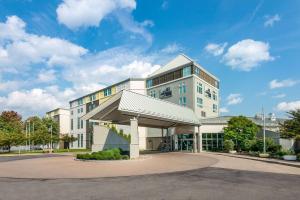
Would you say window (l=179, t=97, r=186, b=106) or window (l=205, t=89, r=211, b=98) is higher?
window (l=205, t=89, r=211, b=98)

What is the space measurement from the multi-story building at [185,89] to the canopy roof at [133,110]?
1271 centimetres

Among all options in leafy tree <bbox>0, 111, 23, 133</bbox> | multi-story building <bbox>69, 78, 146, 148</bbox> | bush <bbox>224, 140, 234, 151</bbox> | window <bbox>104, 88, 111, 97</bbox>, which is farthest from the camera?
leafy tree <bbox>0, 111, 23, 133</bbox>

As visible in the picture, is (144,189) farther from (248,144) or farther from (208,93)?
(208,93)

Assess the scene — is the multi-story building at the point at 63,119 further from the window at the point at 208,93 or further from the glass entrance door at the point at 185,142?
the window at the point at 208,93

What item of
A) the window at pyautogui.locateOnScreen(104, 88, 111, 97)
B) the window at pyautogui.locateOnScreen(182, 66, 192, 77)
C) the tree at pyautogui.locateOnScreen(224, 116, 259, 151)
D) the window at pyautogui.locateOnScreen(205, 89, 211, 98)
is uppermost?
the window at pyautogui.locateOnScreen(182, 66, 192, 77)

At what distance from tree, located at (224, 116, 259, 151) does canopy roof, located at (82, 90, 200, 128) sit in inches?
311

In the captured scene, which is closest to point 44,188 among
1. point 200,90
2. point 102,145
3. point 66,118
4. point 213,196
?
point 213,196

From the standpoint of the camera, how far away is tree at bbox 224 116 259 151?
44.8m

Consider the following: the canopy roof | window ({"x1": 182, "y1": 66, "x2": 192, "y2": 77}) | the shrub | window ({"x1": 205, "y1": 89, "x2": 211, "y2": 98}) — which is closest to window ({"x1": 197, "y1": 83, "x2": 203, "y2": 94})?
window ({"x1": 205, "y1": 89, "x2": 211, "y2": 98})

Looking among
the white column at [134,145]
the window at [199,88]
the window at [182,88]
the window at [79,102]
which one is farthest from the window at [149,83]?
the white column at [134,145]

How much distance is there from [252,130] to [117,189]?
122 feet

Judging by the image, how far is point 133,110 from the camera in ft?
95.1

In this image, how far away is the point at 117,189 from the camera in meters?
12.2

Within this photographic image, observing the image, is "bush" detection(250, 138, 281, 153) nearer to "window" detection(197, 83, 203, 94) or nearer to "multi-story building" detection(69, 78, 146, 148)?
"window" detection(197, 83, 203, 94)
